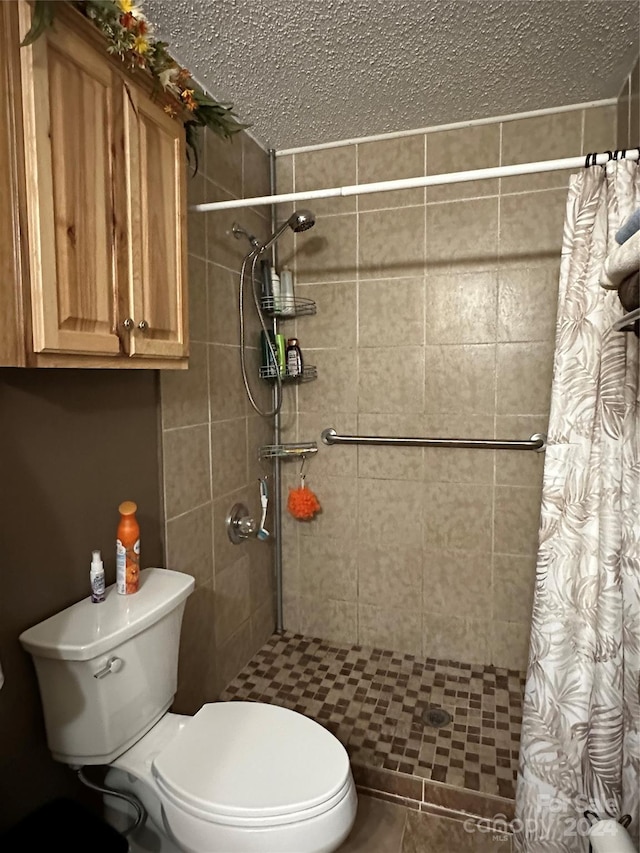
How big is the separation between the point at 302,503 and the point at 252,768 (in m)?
1.18

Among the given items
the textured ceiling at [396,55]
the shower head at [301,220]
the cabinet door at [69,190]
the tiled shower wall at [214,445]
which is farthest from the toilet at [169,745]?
the textured ceiling at [396,55]

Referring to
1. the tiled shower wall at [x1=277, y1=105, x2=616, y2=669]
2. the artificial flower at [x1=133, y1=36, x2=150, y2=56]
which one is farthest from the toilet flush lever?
the artificial flower at [x1=133, y1=36, x2=150, y2=56]

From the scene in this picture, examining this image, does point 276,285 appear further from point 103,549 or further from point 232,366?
point 103,549

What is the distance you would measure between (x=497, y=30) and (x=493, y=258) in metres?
0.75

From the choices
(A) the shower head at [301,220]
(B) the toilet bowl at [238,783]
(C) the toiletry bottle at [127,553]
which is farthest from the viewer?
(A) the shower head at [301,220]

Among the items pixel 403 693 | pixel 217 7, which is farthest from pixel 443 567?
pixel 217 7

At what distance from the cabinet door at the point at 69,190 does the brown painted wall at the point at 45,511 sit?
0.74 ft

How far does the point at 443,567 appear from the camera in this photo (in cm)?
216

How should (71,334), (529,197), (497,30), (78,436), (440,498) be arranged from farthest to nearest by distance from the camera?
(440,498), (529,197), (497,30), (78,436), (71,334)

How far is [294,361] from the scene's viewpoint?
2189mm

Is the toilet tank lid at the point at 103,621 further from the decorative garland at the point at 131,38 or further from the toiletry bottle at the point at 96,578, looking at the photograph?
the decorative garland at the point at 131,38

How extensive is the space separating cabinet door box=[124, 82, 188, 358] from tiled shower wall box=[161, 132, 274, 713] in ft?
1.06

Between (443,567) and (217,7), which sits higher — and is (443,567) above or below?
below

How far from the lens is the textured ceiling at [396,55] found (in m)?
1.39
